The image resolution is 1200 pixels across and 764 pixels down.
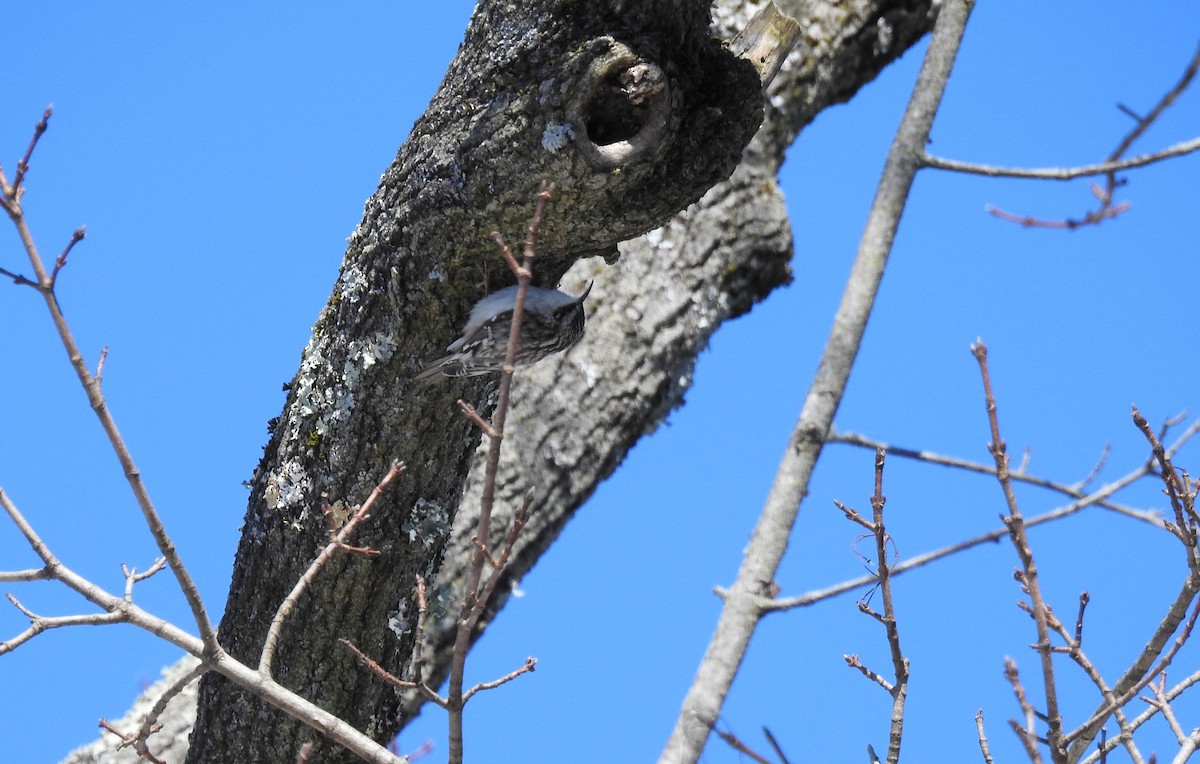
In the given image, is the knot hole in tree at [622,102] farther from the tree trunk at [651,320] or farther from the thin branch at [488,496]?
the tree trunk at [651,320]

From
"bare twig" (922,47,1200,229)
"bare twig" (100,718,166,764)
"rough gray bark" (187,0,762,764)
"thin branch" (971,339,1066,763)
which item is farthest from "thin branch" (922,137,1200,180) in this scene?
"bare twig" (100,718,166,764)

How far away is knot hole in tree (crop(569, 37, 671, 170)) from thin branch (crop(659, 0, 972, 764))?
168cm

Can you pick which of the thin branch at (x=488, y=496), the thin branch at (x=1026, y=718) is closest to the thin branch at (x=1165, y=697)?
the thin branch at (x=1026, y=718)

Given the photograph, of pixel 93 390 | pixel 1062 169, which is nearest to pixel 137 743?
pixel 93 390

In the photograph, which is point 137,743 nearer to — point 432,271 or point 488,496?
point 488,496

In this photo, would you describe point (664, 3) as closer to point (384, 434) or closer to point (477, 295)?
point (477, 295)

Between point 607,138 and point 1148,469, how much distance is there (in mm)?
2215

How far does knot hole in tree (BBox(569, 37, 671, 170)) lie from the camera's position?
2160mm

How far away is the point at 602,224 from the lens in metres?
2.32

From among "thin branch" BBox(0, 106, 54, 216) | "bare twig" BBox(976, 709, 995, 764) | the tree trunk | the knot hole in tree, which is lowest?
"bare twig" BBox(976, 709, 995, 764)

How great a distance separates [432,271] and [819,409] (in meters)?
1.98

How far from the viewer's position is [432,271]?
2410 millimetres

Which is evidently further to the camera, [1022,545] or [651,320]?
[651,320]

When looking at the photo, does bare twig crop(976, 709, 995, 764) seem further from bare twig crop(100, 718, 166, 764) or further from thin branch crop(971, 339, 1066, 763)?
bare twig crop(100, 718, 166, 764)
